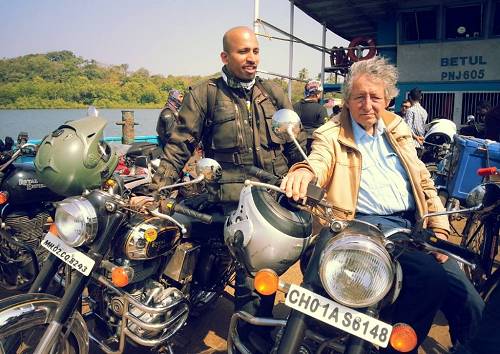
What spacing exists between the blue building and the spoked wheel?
1348 centimetres

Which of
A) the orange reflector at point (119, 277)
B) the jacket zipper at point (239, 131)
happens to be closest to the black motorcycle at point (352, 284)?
the orange reflector at point (119, 277)

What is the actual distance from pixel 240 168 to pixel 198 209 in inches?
17.0

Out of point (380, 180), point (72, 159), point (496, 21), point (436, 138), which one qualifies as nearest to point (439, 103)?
point (496, 21)

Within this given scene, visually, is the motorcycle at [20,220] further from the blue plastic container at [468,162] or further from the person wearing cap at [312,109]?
the person wearing cap at [312,109]

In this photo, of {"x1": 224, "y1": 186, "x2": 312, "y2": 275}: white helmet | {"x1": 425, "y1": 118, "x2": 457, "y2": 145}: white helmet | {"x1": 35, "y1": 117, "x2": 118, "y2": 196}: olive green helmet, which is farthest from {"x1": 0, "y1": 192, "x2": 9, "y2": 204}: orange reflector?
{"x1": 425, "y1": 118, "x2": 457, "y2": 145}: white helmet

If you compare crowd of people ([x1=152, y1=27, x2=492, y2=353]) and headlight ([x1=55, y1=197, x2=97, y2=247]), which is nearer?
crowd of people ([x1=152, y1=27, x2=492, y2=353])

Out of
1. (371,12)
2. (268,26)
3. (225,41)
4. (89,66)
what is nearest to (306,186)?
(225,41)

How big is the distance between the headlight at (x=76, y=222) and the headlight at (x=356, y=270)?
1.18m

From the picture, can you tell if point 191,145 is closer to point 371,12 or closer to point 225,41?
point 225,41

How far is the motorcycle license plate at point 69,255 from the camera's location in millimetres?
2043

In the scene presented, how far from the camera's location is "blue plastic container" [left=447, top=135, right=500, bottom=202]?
3641mm

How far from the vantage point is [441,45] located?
537 inches

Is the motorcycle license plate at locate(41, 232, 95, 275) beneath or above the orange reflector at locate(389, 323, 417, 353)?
above

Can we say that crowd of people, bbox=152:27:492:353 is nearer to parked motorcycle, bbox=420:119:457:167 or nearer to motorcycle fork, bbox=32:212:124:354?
motorcycle fork, bbox=32:212:124:354
